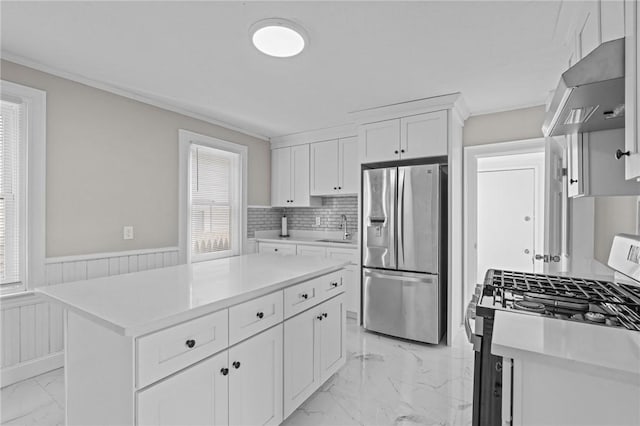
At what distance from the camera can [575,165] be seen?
1809mm

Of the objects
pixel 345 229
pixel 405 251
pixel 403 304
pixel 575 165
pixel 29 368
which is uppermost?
pixel 575 165

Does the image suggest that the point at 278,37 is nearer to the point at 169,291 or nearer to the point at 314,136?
the point at 169,291

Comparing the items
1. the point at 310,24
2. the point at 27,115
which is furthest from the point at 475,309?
the point at 27,115

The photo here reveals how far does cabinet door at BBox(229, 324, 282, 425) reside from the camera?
1.56 m

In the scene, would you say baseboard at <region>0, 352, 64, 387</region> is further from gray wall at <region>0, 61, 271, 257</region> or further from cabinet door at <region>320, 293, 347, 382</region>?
cabinet door at <region>320, 293, 347, 382</region>

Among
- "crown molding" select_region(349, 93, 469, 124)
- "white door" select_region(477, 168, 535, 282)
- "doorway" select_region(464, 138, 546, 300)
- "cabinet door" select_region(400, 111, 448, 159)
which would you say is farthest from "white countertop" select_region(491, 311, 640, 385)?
"white door" select_region(477, 168, 535, 282)

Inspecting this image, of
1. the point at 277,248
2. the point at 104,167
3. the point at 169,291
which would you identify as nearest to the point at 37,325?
the point at 104,167

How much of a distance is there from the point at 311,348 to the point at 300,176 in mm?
2985

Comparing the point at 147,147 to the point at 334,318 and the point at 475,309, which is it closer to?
the point at 334,318

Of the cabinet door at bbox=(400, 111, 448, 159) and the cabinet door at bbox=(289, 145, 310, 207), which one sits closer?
the cabinet door at bbox=(400, 111, 448, 159)

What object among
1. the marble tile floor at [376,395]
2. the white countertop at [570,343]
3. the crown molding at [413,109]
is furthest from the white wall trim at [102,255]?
the white countertop at [570,343]

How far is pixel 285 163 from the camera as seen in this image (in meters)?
4.88

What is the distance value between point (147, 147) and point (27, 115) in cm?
95

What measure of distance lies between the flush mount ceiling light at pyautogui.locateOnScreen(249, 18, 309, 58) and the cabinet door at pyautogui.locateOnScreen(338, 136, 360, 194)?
6.99 ft
